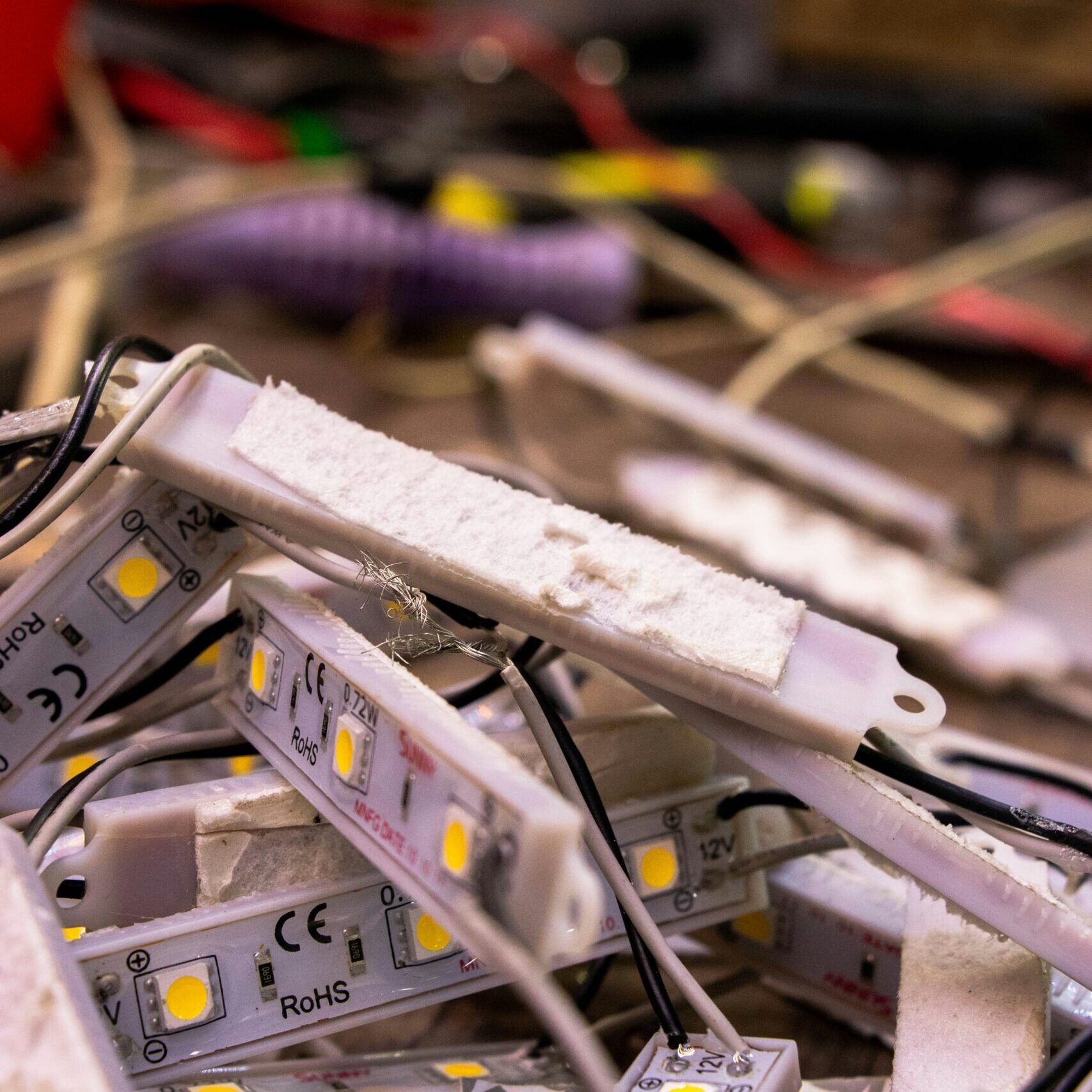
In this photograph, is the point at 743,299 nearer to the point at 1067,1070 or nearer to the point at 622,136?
the point at 622,136

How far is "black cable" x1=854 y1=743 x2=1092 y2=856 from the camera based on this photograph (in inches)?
12.5

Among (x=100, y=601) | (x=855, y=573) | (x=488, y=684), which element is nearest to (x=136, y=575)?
(x=100, y=601)

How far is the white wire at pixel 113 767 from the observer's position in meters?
0.30

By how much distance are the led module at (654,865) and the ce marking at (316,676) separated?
11cm

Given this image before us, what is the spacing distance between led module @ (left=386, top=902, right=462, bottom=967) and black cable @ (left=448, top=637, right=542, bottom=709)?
0.06m

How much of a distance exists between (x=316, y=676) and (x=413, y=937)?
84 mm

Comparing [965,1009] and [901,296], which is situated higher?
[901,296]

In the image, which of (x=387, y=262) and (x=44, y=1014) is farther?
(x=387, y=262)

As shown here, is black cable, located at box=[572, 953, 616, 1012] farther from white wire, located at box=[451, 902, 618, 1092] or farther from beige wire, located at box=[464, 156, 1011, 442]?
beige wire, located at box=[464, 156, 1011, 442]

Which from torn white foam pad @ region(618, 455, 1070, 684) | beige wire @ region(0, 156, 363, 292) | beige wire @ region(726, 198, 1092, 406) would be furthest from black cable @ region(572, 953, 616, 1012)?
beige wire @ region(0, 156, 363, 292)

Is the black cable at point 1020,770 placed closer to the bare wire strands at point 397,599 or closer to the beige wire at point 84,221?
the bare wire strands at point 397,599

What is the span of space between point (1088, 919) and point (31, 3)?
1.14m

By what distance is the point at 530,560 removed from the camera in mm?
317

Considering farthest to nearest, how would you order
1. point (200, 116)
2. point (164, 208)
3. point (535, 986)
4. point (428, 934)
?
1. point (200, 116)
2. point (164, 208)
3. point (428, 934)
4. point (535, 986)
